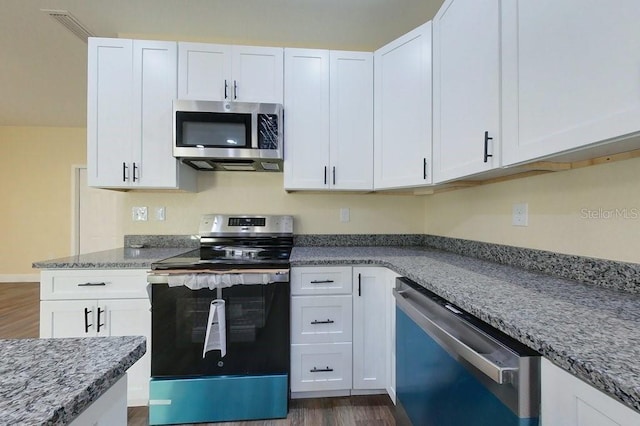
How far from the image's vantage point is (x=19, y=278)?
15.3 feet

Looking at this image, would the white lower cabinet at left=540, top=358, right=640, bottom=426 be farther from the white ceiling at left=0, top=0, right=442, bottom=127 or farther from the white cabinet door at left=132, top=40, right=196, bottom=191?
the white ceiling at left=0, top=0, right=442, bottom=127

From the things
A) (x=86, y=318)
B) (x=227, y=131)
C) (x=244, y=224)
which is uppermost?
(x=227, y=131)

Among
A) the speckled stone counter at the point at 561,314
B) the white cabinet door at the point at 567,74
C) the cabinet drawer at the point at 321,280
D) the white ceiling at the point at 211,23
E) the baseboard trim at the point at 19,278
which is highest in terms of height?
the white ceiling at the point at 211,23

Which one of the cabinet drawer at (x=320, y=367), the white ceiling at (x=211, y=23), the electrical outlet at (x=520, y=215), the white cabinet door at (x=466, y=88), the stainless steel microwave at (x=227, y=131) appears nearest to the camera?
the white cabinet door at (x=466, y=88)

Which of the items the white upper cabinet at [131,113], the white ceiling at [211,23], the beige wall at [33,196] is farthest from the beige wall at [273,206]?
the beige wall at [33,196]

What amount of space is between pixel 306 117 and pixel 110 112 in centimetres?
135

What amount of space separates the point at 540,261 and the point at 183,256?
77.3 inches

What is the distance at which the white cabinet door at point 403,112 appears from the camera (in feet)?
5.62

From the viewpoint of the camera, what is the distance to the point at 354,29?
2178mm

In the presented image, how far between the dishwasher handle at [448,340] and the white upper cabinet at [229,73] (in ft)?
5.14

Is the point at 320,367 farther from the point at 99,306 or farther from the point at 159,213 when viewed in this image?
the point at 159,213

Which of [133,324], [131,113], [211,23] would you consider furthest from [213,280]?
[211,23]

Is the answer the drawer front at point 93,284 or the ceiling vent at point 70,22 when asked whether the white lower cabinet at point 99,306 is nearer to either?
the drawer front at point 93,284

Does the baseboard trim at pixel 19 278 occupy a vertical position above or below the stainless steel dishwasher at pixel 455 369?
below
